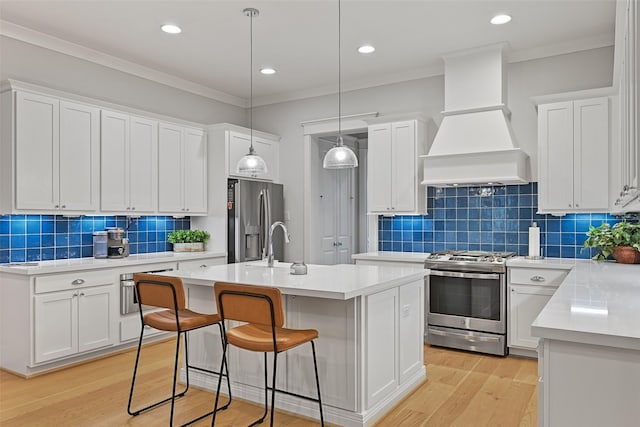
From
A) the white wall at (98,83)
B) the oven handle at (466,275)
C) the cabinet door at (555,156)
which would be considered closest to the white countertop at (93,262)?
the white wall at (98,83)

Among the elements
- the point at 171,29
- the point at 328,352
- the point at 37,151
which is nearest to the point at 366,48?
the point at 171,29

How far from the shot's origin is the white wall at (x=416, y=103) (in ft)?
14.8

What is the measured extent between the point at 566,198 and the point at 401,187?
1591 mm

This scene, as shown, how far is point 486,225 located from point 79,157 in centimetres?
403

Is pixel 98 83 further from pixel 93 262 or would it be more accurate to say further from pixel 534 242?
pixel 534 242

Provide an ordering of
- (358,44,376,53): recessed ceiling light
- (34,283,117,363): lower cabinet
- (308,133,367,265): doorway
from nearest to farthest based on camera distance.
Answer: (34,283,117,363): lower cabinet, (358,44,376,53): recessed ceiling light, (308,133,367,265): doorway

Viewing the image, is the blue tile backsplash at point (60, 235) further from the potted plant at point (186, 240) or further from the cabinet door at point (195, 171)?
the cabinet door at point (195, 171)

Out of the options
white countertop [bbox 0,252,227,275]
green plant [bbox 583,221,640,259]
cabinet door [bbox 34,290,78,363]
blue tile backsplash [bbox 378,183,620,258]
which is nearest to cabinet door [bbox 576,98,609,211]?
green plant [bbox 583,221,640,259]

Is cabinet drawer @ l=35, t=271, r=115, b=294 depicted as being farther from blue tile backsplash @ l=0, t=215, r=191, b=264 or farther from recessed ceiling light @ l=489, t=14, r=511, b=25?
recessed ceiling light @ l=489, t=14, r=511, b=25

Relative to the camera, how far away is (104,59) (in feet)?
15.8

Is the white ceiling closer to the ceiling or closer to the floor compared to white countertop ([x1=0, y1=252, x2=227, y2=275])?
closer to the ceiling

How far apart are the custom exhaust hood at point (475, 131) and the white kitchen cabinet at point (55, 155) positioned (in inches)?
128

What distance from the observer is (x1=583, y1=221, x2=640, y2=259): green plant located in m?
3.86

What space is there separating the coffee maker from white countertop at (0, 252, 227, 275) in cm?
9
